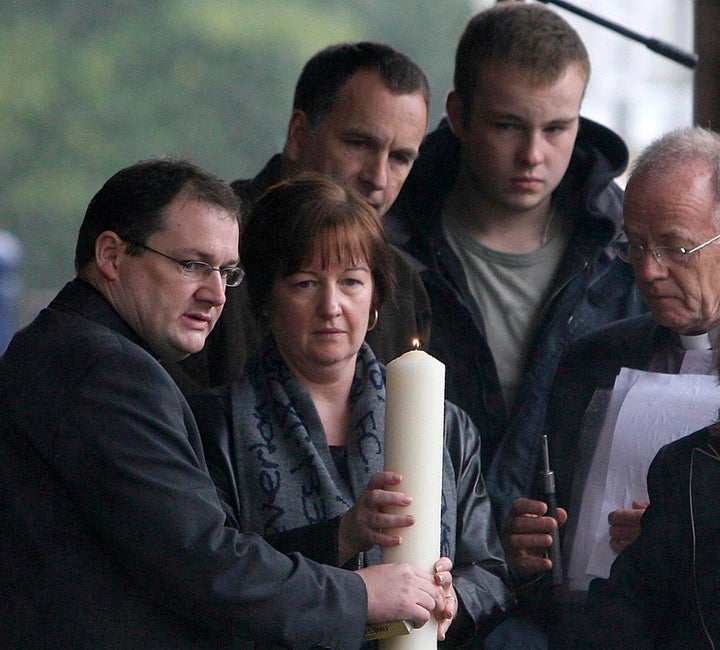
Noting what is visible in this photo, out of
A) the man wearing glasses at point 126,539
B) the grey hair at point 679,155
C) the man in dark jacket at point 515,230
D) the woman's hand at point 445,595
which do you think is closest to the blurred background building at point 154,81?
the man in dark jacket at point 515,230

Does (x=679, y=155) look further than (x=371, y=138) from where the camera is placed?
No

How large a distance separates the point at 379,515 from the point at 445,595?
21cm

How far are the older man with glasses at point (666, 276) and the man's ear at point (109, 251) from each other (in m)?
0.95

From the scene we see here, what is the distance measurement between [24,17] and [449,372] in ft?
60.2

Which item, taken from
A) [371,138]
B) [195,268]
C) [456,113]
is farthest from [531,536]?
[456,113]

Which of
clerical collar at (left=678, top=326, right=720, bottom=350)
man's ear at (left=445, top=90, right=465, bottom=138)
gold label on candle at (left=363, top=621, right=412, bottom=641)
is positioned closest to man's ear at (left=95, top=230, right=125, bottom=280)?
gold label on candle at (left=363, top=621, right=412, bottom=641)

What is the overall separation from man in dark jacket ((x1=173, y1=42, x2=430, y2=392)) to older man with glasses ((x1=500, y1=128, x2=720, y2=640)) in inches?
23.3

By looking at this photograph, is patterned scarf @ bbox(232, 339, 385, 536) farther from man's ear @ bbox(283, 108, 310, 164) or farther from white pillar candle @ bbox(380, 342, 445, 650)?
man's ear @ bbox(283, 108, 310, 164)

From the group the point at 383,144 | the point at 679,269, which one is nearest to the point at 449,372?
the point at 383,144

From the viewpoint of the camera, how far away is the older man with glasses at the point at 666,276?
2912mm

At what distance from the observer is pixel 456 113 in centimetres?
388

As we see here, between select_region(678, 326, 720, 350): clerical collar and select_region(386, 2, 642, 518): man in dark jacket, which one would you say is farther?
select_region(386, 2, 642, 518): man in dark jacket

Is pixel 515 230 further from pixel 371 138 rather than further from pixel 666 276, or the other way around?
pixel 666 276

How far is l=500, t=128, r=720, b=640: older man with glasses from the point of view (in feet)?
9.55
